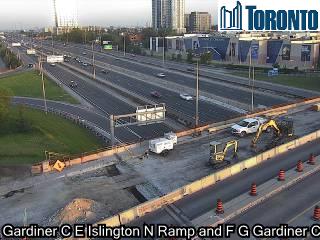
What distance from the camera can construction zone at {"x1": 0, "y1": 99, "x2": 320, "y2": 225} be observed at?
2417cm

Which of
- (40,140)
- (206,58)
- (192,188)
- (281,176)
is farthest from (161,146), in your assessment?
(206,58)

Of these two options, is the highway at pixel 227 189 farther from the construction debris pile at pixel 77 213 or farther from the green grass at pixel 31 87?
the green grass at pixel 31 87

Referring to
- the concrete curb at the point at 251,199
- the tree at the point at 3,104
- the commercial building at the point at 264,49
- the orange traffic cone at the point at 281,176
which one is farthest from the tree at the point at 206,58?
the orange traffic cone at the point at 281,176

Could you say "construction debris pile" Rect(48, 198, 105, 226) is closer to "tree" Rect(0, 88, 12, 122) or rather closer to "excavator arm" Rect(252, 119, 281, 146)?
"excavator arm" Rect(252, 119, 281, 146)

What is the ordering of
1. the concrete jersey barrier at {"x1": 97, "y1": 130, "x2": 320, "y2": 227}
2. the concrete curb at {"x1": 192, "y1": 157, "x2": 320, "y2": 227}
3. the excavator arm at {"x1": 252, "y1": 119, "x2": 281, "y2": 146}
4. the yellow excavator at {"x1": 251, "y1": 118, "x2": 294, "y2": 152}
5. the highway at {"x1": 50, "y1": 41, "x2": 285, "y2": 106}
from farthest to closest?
the highway at {"x1": 50, "y1": 41, "x2": 285, "y2": 106} < the yellow excavator at {"x1": 251, "y1": 118, "x2": 294, "y2": 152} < the excavator arm at {"x1": 252, "y1": 119, "x2": 281, "y2": 146} < the concrete jersey barrier at {"x1": 97, "y1": 130, "x2": 320, "y2": 227} < the concrete curb at {"x1": 192, "y1": 157, "x2": 320, "y2": 227}

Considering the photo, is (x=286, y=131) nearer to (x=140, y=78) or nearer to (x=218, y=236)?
(x=218, y=236)

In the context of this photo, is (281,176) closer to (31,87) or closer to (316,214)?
(316,214)

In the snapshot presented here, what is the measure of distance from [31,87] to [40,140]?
48.6 metres

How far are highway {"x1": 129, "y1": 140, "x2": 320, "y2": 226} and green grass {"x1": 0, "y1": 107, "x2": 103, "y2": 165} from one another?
18.5 metres

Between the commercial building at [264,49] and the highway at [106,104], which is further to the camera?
the commercial building at [264,49]

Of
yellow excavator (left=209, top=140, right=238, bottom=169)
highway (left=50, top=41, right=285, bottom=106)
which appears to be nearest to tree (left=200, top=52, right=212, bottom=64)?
highway (left=50, top=41, right=285, bottom=106)

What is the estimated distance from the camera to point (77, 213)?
23359mm

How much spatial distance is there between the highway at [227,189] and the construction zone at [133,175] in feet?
1.69

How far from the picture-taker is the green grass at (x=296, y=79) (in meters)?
84.1
